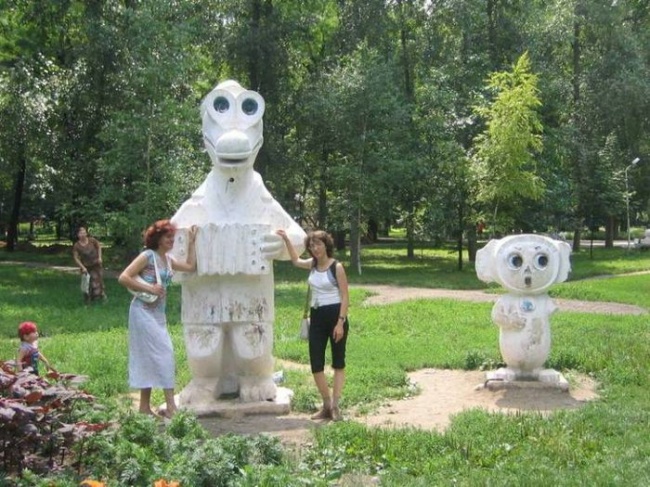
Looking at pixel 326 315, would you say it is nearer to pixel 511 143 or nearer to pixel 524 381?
pixel 524 381

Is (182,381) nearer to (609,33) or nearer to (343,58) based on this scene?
(343,58)

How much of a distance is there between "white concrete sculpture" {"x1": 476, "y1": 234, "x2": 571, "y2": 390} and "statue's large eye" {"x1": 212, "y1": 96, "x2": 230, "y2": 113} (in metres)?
3.06

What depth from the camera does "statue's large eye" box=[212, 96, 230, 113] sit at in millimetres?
7328

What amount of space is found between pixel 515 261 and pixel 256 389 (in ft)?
9.49

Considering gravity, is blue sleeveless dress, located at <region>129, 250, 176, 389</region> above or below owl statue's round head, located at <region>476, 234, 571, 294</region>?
below

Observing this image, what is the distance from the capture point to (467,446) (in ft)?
18.6

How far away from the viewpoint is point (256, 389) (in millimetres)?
7223

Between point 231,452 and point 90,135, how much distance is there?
16005 millimetres

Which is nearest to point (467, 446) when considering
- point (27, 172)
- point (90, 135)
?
point (90, 135)

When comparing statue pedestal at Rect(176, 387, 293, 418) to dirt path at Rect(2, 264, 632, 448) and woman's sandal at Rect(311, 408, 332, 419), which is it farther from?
woman's sandal at Rect(311, 408, 332, 419)

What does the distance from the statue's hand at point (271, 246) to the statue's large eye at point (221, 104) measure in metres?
1.25

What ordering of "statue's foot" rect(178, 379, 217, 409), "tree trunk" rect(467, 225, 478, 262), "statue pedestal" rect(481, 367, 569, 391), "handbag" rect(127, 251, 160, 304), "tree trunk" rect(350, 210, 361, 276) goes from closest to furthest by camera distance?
"handbag" rect(127, 251, 160, 304) < "statue's foot" rect(178, 379, 217, 409) < "statue pedestal" rect(481, 367, 569, 391) < "tree trunk" rect(350, 210, 361, 276) < "tree trunk" rect(467, 225, 478, 262)

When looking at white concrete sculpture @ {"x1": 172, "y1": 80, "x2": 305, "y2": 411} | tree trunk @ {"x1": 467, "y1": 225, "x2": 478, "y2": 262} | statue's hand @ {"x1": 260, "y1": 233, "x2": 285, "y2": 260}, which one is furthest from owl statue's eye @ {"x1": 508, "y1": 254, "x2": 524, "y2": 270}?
tree trunk @ {"x1": 467, "y1": 225, "x2": 478, "y2": 262}

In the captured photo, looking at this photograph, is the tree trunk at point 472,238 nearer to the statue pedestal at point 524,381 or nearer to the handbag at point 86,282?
the handbag at point 86,282
